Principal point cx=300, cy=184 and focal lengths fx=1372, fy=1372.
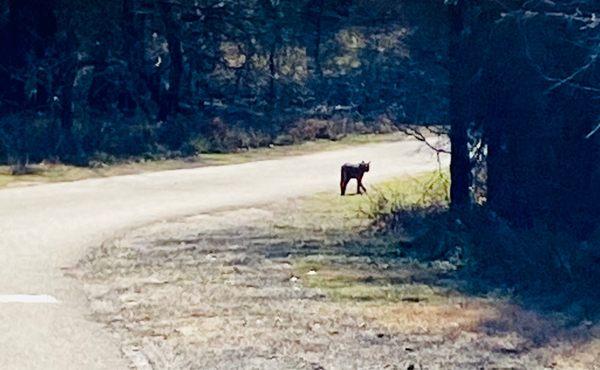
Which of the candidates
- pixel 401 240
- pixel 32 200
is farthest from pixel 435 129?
pixel 32 200

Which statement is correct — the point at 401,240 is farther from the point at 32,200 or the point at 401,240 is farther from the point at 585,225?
the point at 32,200

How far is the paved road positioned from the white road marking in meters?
0.03

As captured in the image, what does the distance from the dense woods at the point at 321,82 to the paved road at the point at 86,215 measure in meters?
2.66

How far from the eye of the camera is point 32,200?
23.7 metres

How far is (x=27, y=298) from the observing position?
13.5 metres

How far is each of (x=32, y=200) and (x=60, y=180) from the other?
3.96 meters

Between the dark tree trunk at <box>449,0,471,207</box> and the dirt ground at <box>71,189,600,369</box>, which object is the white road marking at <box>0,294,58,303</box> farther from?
the dark tree trunk at <box>449,0,471,207</box>

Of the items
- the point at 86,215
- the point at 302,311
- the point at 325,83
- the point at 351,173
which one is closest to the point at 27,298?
the point at 302,311

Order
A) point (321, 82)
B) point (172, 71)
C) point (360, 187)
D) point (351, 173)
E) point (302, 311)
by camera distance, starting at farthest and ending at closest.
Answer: point (321, 82) < point (172, 71) < point (360, 187) < point (351, 173) < point (302, 311)

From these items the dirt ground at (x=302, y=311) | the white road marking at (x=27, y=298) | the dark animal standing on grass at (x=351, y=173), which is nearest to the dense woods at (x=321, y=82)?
the dark animal standing on grass at (x=351, y=173)

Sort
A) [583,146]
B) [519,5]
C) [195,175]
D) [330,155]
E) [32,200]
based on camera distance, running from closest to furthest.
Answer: [583,146], [519,5], [32,200], [195,175], [330,155]

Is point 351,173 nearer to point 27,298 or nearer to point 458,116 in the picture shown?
point 458,116

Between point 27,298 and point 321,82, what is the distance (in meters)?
40.0

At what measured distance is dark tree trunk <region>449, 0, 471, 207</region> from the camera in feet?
64.0
